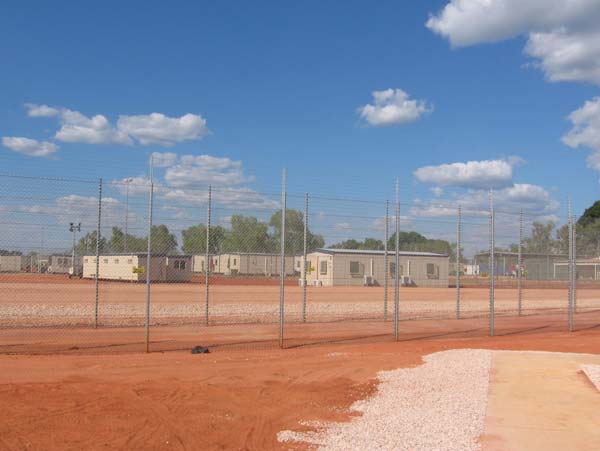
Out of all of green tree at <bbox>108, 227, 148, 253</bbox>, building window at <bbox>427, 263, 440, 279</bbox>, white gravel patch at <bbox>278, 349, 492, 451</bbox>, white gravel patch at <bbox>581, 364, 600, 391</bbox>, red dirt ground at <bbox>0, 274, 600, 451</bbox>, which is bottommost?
red dirt ground at <bbox>0, 274, 600, 451</bbox>

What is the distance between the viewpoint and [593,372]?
8570 millimetres

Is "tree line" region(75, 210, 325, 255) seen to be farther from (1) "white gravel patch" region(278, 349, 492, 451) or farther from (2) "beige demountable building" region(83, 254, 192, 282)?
(1) "white gravel patch" region(278, 349, 492, 451)

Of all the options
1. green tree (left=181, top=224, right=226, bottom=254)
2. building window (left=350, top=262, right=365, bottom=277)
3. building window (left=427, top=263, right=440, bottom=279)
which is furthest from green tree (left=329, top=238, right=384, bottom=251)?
building window (left=427, top=263, right=440, bottom=279)

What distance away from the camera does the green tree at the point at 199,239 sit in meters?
A: 13.7

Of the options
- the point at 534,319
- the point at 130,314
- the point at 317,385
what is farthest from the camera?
the point at 534,319

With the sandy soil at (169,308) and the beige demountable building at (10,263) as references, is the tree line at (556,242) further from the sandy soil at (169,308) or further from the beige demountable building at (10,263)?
the beige demountable building at (10,263)

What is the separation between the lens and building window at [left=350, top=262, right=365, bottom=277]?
37.6 m

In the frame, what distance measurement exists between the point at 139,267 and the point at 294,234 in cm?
785

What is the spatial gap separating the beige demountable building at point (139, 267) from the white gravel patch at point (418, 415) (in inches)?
392

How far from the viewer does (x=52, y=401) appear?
269 inches

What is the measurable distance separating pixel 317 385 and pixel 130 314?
36.6ft

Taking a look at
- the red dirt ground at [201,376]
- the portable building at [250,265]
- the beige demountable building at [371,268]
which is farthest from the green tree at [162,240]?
the beige demountable building at [371,268]

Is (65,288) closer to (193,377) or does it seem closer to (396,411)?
(193,377)

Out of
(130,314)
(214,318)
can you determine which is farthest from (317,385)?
(130,314)
